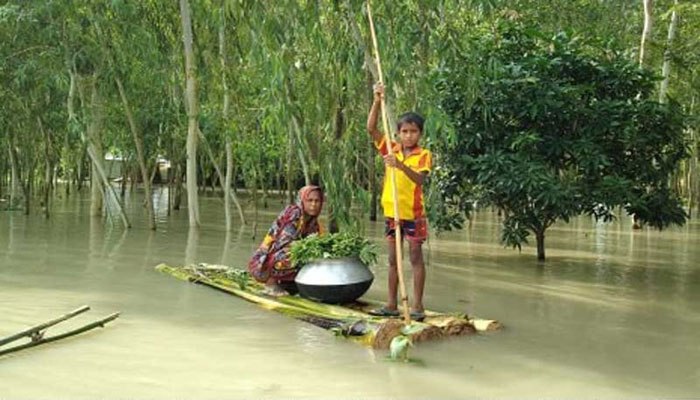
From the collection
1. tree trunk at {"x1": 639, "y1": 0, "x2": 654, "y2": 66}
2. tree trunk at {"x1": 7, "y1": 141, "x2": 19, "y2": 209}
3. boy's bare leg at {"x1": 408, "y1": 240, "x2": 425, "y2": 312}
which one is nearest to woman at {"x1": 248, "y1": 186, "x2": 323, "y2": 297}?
boy's bare leg at {"x1": 408, "y1": 240, "x2": 425, "y2": 312}

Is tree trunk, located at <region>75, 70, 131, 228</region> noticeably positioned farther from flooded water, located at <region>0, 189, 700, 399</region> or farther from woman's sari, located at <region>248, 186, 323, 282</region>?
woman's sari, located at <region>248, 186, 323, 282</region>

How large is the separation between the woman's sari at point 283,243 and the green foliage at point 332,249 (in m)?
0.27

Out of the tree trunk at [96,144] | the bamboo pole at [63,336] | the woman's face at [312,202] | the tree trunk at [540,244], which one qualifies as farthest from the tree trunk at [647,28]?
the bamboo pole at [63,336]

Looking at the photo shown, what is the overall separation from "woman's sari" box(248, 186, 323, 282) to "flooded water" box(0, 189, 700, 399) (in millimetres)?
374

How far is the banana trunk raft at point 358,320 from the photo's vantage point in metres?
5.10

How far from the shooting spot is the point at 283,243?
6.75 m

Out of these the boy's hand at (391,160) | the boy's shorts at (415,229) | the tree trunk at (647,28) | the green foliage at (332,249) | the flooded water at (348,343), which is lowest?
the flooded water at (348,343)

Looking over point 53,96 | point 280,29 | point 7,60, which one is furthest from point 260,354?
point 53,96

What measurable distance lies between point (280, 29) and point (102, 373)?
3399 mm

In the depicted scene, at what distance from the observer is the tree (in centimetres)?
891

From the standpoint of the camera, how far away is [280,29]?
6.65 metres

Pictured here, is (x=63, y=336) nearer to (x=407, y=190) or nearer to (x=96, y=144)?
(x=407, y=190)

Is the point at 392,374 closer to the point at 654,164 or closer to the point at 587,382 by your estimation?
the point at 587,382

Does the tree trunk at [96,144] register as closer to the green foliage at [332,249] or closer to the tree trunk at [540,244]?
the tree trunk at [540,244]
